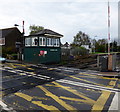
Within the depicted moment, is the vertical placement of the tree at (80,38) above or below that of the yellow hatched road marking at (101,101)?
above

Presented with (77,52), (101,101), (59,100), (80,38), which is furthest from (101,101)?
(80,38)

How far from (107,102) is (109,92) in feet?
4.88

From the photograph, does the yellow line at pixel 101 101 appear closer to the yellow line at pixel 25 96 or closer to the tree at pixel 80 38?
the yellow line at pixel 25 96

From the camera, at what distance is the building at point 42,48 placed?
2097cm

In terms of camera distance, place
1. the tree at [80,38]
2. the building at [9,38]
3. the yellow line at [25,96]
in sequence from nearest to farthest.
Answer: the yellow line at [25,96] → the building at [9,38] → the tree at [80,38]

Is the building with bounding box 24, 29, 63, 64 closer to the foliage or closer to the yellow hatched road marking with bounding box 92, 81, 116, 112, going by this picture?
the foliage

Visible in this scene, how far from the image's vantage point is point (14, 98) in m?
6.14

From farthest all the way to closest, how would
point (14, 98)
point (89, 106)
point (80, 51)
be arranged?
point (80, 51)
point (14, 98)
point (89, 106)

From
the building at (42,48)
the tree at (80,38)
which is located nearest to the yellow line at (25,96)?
the building at (42,48)

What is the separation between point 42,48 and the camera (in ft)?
68.9

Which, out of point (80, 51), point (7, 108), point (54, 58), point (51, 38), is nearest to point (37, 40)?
point (51, 38)

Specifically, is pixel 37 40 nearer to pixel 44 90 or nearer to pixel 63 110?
pixel 44 90

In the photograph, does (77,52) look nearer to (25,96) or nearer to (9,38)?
(9,38)

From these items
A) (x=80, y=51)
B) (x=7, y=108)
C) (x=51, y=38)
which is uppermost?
(x=51, y=38)
